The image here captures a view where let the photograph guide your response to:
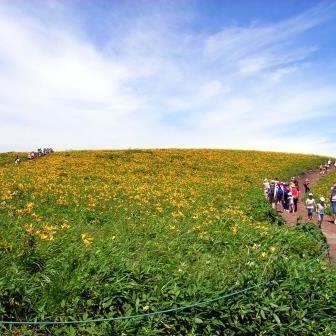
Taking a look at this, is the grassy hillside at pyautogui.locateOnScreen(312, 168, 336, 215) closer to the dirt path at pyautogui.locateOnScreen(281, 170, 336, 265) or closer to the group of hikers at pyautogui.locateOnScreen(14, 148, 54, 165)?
the dirt path at pyautogui.locateOnScreen(281, 170, 336, 265)

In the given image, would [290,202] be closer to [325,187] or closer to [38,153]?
[325,187]

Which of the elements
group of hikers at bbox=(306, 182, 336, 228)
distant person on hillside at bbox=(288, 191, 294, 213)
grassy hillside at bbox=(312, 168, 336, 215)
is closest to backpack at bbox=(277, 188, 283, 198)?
distant person on hillside at bbox=(288, 191, 294, 213)

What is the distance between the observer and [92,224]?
16.9m

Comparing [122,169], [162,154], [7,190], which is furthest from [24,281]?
[162,154]

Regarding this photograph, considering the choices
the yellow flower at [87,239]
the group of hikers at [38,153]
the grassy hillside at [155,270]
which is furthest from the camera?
the group of hikers at [38,153]

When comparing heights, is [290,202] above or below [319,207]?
below

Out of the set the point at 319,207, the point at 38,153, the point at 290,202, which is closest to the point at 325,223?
the point at 319,207

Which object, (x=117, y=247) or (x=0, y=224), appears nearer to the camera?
(x=117, y=247)

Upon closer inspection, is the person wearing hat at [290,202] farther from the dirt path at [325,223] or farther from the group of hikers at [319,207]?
the group of hikers at [319,207]

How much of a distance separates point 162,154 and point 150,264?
144 ft

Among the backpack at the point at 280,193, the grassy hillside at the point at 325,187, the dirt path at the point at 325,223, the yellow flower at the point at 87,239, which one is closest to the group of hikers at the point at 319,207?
the dirt path at the point at 325,223

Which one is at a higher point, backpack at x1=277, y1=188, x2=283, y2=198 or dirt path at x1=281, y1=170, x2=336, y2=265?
backpack at x1=277, y1=188, x2=283, y2=198

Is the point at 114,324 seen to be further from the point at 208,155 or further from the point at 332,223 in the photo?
the point at 208,155

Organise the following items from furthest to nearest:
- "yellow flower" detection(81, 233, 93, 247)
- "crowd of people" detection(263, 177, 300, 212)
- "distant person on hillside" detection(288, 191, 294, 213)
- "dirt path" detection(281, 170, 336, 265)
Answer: "crowd of people" detection(263, 177, 300, 212) → "distant person on hillside" detection(288, 191, 294, 213) → "dirt path" detection(281, 170, 336, 265) → "yellow flower" detection(81, 233, 93, 247)
